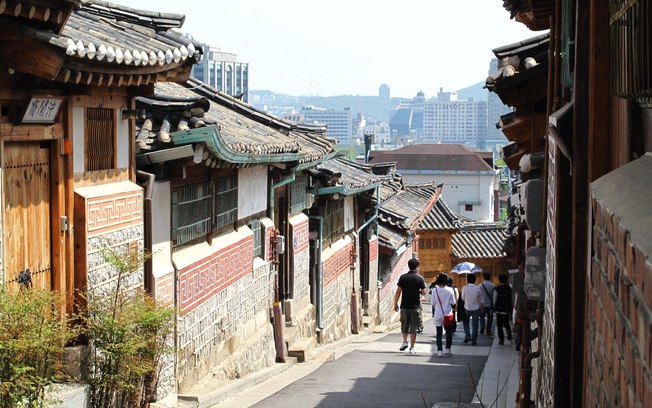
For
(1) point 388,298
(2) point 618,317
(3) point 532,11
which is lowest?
(1) point 388,298

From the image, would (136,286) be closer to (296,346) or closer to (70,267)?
(70,267)

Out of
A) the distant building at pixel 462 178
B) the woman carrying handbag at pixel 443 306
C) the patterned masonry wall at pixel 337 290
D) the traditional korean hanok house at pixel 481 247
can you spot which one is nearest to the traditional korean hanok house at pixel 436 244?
the traditional korean hanok house at pixel 481 247

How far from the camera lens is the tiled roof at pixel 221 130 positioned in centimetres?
1237

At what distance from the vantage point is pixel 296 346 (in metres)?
20.5

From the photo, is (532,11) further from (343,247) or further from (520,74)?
(343,247)

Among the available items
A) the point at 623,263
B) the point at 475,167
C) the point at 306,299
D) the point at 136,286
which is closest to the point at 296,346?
the point at 306,299

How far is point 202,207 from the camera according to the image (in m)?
15.1

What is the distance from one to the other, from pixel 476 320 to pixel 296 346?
5.08 m

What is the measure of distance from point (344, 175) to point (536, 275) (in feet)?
63.9

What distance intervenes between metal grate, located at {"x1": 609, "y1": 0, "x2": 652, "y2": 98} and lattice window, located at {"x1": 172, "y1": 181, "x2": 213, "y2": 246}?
1022 centimetres

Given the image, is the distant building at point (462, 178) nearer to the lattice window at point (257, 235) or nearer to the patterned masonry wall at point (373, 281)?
the patterned masonry wall at point (373, 281)

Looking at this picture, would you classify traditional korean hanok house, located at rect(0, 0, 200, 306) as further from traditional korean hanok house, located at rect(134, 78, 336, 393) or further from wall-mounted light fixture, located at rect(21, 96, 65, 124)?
traditional korean hanok house, located at rect(134, 78, 336, 393)

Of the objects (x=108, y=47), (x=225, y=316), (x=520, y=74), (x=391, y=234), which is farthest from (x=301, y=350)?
(x=391, y=234)

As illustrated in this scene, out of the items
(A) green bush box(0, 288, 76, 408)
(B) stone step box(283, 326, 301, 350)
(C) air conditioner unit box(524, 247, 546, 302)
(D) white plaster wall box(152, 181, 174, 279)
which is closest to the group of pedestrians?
(B) stone step box(283, 326, 301, 350)
